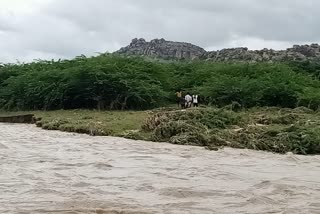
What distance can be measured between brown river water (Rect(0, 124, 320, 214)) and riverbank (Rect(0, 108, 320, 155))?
2.61 feet

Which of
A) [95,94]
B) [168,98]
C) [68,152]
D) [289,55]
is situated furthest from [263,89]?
[289,55]

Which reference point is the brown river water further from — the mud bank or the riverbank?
the mud bank

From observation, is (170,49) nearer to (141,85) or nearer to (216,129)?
(141,85)

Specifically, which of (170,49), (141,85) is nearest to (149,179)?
(141,85)

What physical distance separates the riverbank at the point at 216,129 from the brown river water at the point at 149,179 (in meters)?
0.79

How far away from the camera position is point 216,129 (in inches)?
771

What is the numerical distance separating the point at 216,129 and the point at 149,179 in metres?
7.61

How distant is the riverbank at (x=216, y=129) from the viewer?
58.6 feet

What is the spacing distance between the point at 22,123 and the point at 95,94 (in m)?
4.19

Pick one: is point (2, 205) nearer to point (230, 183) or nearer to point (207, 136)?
point (230, 183)

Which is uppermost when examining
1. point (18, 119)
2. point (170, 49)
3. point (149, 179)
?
point (170, 49)

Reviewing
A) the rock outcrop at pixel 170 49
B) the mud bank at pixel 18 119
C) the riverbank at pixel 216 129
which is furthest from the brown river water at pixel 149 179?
the rock outcrop at pixel 170 49

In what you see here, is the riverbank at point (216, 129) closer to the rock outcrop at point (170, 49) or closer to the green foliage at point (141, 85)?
the green foliage at point (141, 85)

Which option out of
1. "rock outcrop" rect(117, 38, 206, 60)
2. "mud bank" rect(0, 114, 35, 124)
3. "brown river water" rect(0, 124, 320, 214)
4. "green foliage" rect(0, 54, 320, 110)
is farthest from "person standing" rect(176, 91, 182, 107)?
"rock outcrop" rect(117, 38, 206, 60)
